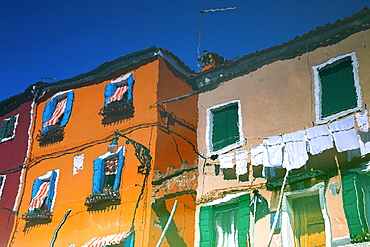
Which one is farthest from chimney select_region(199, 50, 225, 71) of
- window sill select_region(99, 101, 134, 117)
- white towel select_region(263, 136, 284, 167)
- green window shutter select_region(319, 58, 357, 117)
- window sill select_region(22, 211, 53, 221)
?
window sill select_region(22, 211, 53, 221)

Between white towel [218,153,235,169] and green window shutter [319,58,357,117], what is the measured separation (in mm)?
2872

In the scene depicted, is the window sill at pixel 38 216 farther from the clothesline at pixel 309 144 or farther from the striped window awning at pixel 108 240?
the clothesline at pixel 309 144

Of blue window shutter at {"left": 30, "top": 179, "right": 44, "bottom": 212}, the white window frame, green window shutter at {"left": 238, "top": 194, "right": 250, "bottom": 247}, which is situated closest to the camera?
the white window frame

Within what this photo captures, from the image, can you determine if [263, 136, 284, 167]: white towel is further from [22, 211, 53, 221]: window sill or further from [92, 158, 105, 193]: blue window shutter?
[22, 211, 53, 221]: window sill

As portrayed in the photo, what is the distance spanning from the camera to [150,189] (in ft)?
47.8

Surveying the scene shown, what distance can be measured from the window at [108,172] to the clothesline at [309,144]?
169 inches

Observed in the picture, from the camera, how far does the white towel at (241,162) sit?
13.5 m

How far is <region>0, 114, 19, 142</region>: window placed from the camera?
828 inches

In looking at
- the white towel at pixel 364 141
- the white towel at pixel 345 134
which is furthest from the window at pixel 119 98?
the white towel at pixel 364 141

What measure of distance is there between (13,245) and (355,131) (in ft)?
42.2

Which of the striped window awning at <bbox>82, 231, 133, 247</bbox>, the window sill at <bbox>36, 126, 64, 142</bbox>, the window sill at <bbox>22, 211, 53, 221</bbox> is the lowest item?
the striped window awning at <bbox>82, 231, 133, 247</bbox>

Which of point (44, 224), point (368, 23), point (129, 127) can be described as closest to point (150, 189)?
point (129, 127)

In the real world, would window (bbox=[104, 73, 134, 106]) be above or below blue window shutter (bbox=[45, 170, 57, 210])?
above

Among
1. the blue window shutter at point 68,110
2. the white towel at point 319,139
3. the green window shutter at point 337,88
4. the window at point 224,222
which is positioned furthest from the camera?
the blue window shutter at point 68,110
